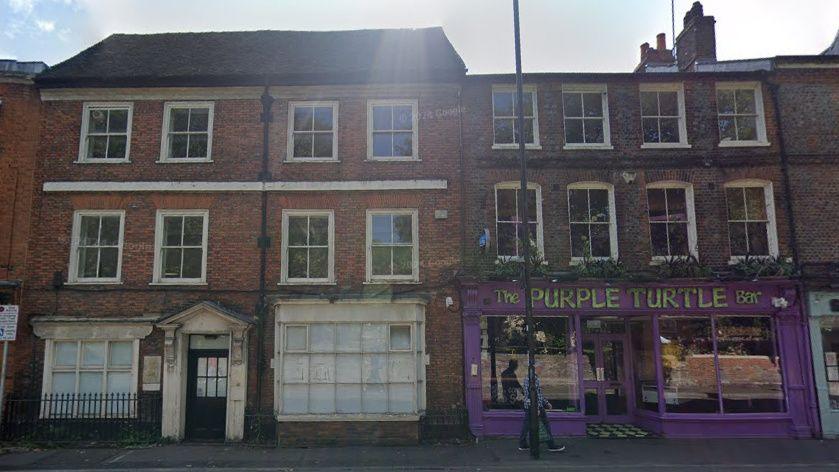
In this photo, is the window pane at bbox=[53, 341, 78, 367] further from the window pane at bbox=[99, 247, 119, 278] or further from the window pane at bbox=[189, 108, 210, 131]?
the window pane at bbox=[189, 108, 210, 131]

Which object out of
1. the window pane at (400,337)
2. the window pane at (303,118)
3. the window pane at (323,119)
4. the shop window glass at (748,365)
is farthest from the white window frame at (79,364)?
the shop window glass at (748,365)

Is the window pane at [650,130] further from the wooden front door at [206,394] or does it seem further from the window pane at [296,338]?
the wooden front door at [206,394]

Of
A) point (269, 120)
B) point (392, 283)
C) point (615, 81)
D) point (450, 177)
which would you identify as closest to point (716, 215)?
point (615, 81)

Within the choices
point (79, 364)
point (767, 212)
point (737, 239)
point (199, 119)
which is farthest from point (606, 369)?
point (79, 364)

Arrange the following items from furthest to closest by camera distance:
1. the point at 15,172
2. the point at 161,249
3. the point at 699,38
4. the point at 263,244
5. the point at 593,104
Result: the point at 699,38
the point at 593,104
the point at 15,172
the point at 161,249
the point at 263,244

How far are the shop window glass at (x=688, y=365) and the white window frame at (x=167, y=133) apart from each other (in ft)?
39.8

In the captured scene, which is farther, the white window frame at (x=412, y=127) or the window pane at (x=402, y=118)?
the window pane at (x=402, y=118)

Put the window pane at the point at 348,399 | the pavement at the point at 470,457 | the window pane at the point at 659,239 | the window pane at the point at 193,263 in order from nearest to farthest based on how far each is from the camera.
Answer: the pavement at the point at 470,457, the window pane at the point at 348,399, the window pane at the point at 193,263, the window pane at the point at 659,239

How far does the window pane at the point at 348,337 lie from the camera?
12922 mm

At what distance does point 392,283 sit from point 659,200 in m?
7.19

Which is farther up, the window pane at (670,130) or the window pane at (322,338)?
the window pane at (670,130)

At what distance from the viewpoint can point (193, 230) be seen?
13.7m

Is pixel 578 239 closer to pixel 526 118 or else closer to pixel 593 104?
pixel 526 118

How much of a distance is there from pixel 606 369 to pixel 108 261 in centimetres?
1292
